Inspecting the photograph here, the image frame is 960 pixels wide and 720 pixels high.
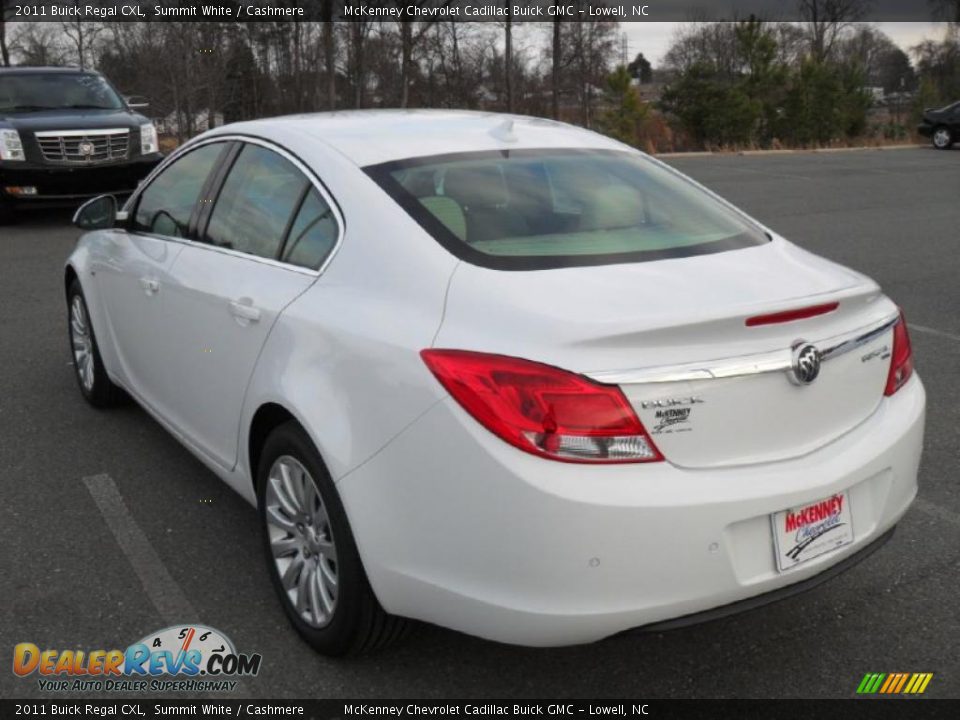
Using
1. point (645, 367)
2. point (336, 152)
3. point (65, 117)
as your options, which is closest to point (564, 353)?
point (645, 367)

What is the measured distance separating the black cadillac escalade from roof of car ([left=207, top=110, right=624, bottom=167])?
8.71 m

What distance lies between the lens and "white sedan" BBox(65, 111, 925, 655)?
8.13 ft

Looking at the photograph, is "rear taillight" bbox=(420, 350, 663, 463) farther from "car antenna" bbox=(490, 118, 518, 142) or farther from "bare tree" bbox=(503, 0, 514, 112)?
"bare tree" bbox=(503, 0, 514, 112)

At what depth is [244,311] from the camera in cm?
342

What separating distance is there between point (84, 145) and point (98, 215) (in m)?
7.88

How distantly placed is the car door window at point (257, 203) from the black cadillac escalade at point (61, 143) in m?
8.97

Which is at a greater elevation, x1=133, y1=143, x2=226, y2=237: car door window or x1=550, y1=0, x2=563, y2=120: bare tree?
x1=550, y1=0, x2=563, y2=120: bare tree

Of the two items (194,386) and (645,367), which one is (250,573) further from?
(645,367)

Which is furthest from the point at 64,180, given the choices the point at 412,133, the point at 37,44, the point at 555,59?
the point at 555,59

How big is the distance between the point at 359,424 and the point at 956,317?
6116mm

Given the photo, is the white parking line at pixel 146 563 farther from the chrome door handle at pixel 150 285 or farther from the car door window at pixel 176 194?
the car door window at pixel 176 194

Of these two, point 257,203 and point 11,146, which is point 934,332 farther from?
point 11,146

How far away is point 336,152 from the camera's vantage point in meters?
3.42

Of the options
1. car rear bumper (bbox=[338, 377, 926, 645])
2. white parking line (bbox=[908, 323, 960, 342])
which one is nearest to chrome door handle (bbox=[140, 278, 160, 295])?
car rear bumper (bbox=[338, 377, 926, 645])
